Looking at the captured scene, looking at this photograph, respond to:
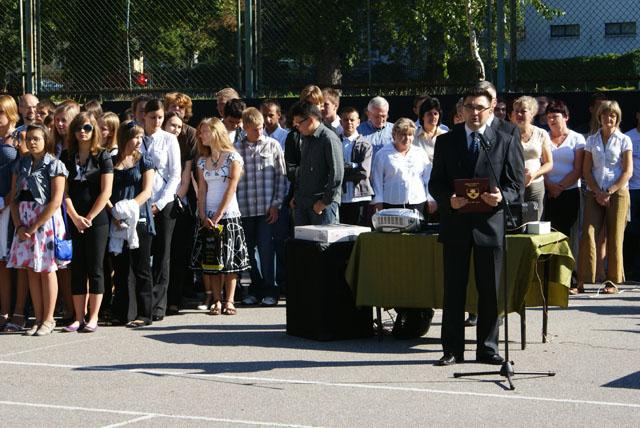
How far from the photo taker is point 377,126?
46.6 ft

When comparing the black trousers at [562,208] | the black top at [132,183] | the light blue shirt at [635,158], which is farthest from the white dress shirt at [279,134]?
the light blue shirt at [635,158]

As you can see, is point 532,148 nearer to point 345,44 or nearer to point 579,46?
point 579,46

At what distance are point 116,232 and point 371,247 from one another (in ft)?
8.41

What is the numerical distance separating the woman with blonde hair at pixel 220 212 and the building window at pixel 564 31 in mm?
4413

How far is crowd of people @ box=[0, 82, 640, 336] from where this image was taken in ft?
38.7

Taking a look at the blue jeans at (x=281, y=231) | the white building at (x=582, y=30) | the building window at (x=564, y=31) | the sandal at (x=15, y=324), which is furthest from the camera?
the building window at (x=564, y=31)

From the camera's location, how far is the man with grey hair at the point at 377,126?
14039 millimetres

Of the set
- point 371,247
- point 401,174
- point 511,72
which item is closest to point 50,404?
point 371,247

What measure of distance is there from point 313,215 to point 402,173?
117cm

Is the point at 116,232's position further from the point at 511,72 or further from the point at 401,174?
the point at 511,72

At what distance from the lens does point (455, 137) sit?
977 cm

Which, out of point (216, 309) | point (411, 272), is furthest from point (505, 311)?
point (216, 309)

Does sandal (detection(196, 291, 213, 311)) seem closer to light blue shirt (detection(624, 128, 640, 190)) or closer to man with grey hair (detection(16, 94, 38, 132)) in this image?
man with grey hair (detection(16, 94, 38, 132))

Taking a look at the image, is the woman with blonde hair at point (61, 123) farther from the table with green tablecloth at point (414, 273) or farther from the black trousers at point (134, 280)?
the table with green tablecloth at point (414, 273)
